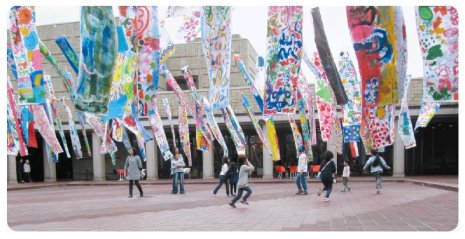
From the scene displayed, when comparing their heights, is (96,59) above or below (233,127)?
above

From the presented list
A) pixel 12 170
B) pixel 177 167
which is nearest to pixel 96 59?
pixel 177 167

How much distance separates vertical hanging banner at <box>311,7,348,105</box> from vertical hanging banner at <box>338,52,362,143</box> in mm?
2690

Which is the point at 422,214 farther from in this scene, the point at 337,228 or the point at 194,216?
the point at 194,216

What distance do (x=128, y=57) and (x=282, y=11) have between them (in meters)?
2.79

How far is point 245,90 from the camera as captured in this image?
19.6 meters

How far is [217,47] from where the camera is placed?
704 centimetres

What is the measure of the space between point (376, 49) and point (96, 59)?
161 inches

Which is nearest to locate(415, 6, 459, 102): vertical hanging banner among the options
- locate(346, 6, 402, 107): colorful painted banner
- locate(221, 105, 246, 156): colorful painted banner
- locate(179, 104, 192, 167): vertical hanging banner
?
locate(346, 6, 402, 107): colorful painted banner

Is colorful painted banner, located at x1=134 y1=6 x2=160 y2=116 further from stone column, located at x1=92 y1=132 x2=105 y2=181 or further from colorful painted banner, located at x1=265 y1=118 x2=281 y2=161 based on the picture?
stone column, located at x1=92 y1=132 x2=105 y2=181

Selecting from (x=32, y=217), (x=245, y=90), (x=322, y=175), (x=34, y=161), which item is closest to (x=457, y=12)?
(x=322, y=175)

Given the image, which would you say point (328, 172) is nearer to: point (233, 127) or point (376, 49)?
point (376, 49)

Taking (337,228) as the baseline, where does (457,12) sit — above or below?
above

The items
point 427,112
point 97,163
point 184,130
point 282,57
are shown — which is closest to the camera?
point 282,57

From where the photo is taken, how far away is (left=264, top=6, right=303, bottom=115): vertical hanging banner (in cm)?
634
